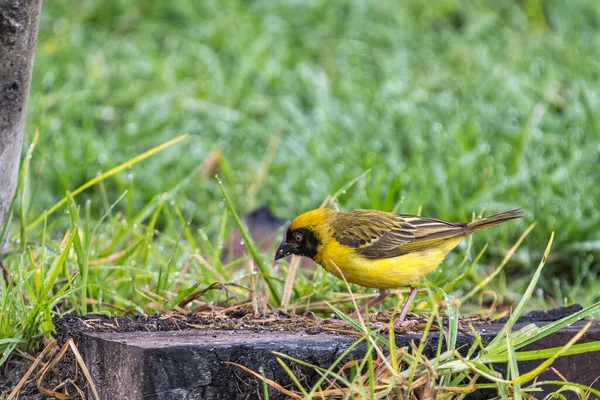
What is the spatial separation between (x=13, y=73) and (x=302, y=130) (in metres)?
4.49

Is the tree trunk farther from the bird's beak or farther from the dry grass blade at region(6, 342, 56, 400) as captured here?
the bird's beak

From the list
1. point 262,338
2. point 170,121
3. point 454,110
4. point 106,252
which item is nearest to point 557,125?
point 454,110

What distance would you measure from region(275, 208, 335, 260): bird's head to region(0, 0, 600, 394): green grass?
0.75 feet

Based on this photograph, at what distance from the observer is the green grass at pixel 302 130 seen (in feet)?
17.5

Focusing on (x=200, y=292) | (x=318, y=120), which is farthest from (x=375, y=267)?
(x=318, y=120)

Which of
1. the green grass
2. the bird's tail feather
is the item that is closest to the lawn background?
the green grass

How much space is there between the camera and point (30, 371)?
3744 mm

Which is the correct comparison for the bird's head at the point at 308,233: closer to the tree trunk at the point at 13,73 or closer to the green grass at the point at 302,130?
the green grass at the point at 302,130

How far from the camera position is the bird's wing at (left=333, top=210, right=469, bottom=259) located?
4.54 m

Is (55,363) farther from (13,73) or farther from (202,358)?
(13,73)

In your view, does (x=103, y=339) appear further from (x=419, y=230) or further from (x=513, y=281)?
(x=513, y=281)

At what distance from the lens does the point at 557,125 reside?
25.5ft

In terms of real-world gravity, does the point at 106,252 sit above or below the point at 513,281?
above

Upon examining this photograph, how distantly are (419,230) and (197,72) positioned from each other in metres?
5.09
